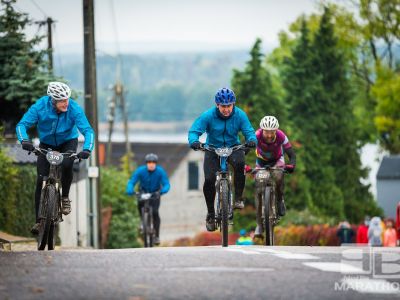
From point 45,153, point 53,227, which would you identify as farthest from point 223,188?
point 45,153

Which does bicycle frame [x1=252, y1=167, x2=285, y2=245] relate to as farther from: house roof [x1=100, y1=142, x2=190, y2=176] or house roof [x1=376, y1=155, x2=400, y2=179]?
house roof [x1=100, y1=142, x2=190, y2=176]

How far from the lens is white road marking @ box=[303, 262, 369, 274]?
39.4ft

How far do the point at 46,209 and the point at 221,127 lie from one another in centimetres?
264

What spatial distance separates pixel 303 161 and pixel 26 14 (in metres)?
31.1

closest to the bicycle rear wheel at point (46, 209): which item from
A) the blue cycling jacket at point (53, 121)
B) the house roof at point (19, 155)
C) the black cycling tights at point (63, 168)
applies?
the black cycling tights at point (63, 168)

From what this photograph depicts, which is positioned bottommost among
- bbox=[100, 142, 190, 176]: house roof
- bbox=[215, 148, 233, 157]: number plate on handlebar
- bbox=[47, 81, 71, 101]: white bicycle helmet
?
bbox=[215, 148, 233, 157]: number plate on handlebar

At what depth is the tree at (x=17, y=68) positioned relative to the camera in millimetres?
36969

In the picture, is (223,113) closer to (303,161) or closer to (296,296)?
(296,296)

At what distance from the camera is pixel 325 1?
7750 cm

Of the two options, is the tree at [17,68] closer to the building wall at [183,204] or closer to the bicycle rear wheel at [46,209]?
the bicycle rear wheel at [46,209]

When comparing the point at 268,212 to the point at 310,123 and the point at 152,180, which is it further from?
the point at 310,123

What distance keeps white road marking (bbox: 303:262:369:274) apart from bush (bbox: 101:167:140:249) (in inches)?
1235

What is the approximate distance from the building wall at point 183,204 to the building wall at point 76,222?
55.2 m

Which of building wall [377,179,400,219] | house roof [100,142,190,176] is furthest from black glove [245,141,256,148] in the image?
house roof [100,142,190,176]
